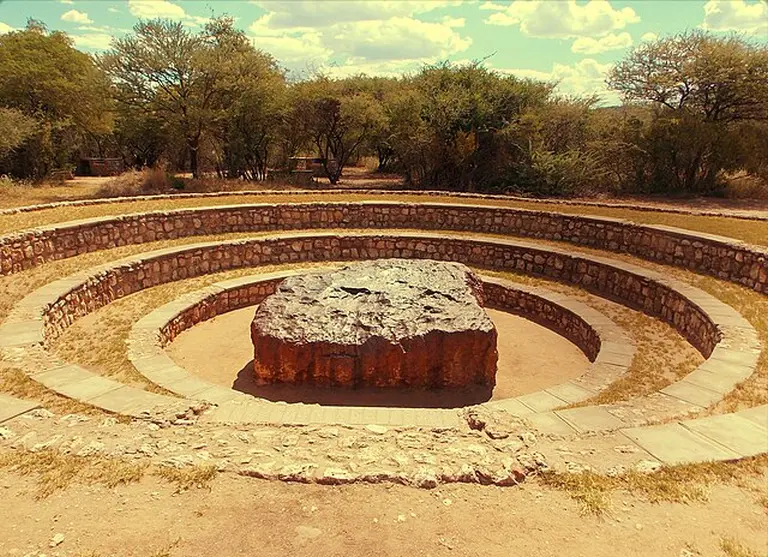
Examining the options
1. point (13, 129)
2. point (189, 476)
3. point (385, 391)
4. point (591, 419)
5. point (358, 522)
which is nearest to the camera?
point (358, 522)

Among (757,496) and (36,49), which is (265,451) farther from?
(36,49)

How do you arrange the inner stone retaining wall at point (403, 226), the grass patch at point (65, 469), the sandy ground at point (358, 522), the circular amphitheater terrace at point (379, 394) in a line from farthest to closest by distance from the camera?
the inner stone retaining wall at point (403, 226) → the circular amphitheater terrace at point (379, 394) → the grass patch at point (65, 469) → the sandy ground at point (358, 522)

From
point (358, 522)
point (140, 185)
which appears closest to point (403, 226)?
point (140, 185)

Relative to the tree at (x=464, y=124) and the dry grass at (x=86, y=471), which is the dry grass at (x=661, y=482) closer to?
the dry grass at (x=86, y=471)

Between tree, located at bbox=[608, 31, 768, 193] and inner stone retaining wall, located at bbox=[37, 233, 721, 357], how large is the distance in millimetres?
15296

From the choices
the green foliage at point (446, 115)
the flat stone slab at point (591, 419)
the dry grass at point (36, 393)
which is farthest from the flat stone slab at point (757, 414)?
the green foliage at point (446, 115)

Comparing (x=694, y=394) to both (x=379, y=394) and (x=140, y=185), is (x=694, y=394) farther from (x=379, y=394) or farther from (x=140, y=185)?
(x=140, y=185)

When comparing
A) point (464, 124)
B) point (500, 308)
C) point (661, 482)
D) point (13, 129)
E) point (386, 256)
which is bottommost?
point (500, 308)

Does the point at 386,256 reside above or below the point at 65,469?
below

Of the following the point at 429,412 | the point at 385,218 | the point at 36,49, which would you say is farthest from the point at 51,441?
the point at 36,49

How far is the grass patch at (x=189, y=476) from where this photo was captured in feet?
11.4

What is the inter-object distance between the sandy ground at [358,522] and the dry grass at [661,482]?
7 centimetres

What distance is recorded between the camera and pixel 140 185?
72.1 ft

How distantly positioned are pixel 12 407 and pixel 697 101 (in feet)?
94.5
